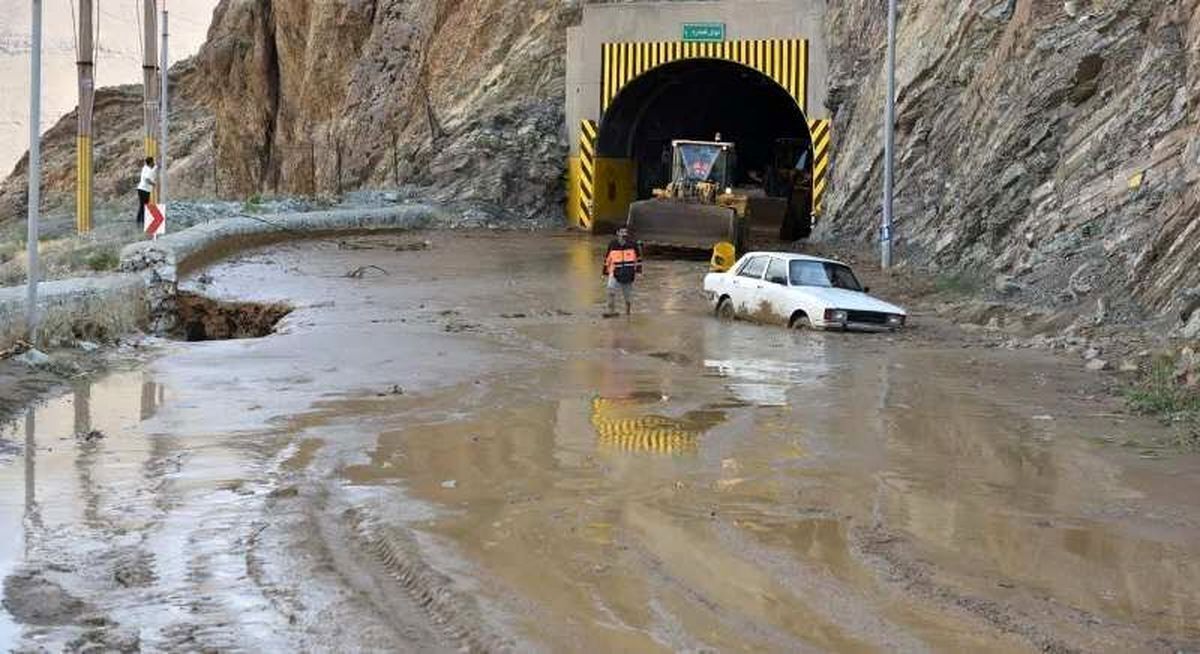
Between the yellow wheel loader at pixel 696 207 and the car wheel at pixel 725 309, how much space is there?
10408mm

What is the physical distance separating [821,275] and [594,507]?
570 inches

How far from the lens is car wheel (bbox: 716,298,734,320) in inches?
976

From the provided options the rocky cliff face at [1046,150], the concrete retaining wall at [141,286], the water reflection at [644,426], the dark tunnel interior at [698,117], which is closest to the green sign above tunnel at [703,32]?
the dark tunnel interior at [698,117]

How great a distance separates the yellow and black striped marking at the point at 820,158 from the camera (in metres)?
41.5

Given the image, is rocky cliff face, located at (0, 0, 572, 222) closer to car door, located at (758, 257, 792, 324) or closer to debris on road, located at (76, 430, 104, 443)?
car door, located at (758, 257, 792, 324)

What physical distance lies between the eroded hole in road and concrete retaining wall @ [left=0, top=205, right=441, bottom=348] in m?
0.44

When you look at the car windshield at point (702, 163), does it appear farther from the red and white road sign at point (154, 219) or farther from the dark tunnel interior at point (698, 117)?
the red and white road sign at point (154, 219)

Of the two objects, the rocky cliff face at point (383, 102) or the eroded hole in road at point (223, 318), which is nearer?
the eroded hole in road at point (223, 318)

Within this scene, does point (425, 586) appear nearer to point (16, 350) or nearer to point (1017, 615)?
point (1017, 615)

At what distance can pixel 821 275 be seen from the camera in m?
24.2

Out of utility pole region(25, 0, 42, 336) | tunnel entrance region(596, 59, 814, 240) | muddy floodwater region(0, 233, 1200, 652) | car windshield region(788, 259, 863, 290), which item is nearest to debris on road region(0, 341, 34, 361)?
utility pole region(25, 0, 42, 336)

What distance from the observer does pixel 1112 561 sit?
8977mm

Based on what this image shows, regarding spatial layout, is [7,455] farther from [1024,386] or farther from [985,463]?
[1024,386]

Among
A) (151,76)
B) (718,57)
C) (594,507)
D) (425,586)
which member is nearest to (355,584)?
(425,586)
